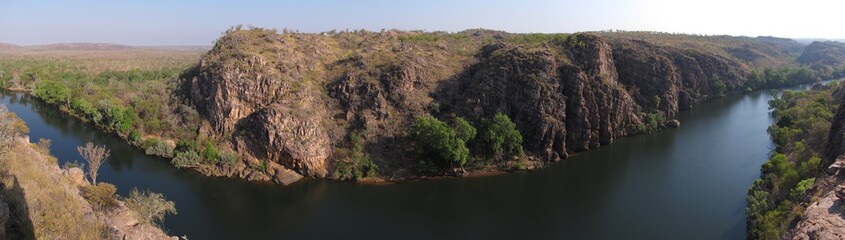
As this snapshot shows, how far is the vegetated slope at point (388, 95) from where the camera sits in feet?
189

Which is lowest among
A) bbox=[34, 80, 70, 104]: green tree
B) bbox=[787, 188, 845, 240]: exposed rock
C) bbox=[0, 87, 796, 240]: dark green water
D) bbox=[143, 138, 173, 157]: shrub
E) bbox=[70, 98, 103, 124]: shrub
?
bbox=[0, 87, 796, 240]: dark green water

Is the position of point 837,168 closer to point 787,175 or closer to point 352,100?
point 787,175

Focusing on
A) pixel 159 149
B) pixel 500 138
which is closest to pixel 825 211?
pixel 500 138

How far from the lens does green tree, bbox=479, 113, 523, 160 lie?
5659 centimetres

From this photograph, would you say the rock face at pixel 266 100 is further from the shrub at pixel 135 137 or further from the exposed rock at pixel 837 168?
the exposed rock at pixel 837 168

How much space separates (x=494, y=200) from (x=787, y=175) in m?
27.5

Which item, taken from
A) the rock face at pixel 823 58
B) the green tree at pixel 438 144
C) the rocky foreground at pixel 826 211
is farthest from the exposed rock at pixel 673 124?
the rock face at pixel 823 58

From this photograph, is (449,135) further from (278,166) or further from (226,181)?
(226,181)

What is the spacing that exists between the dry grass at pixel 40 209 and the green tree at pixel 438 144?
37542 mm

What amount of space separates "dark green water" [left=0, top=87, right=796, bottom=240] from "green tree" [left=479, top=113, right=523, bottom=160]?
3717 mm

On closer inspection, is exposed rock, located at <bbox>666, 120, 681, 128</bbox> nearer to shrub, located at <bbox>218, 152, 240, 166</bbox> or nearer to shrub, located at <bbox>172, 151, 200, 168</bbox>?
shrub, located at <bbox>218, 152, 240, 166</bbox>

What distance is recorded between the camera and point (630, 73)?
89.4 meters

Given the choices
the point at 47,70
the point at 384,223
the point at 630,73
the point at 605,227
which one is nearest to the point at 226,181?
the point at 384,223

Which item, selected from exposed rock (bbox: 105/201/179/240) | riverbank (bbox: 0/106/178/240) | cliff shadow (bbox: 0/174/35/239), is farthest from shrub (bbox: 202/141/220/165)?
cliff shadow (bbox: 0/174/35/239)
